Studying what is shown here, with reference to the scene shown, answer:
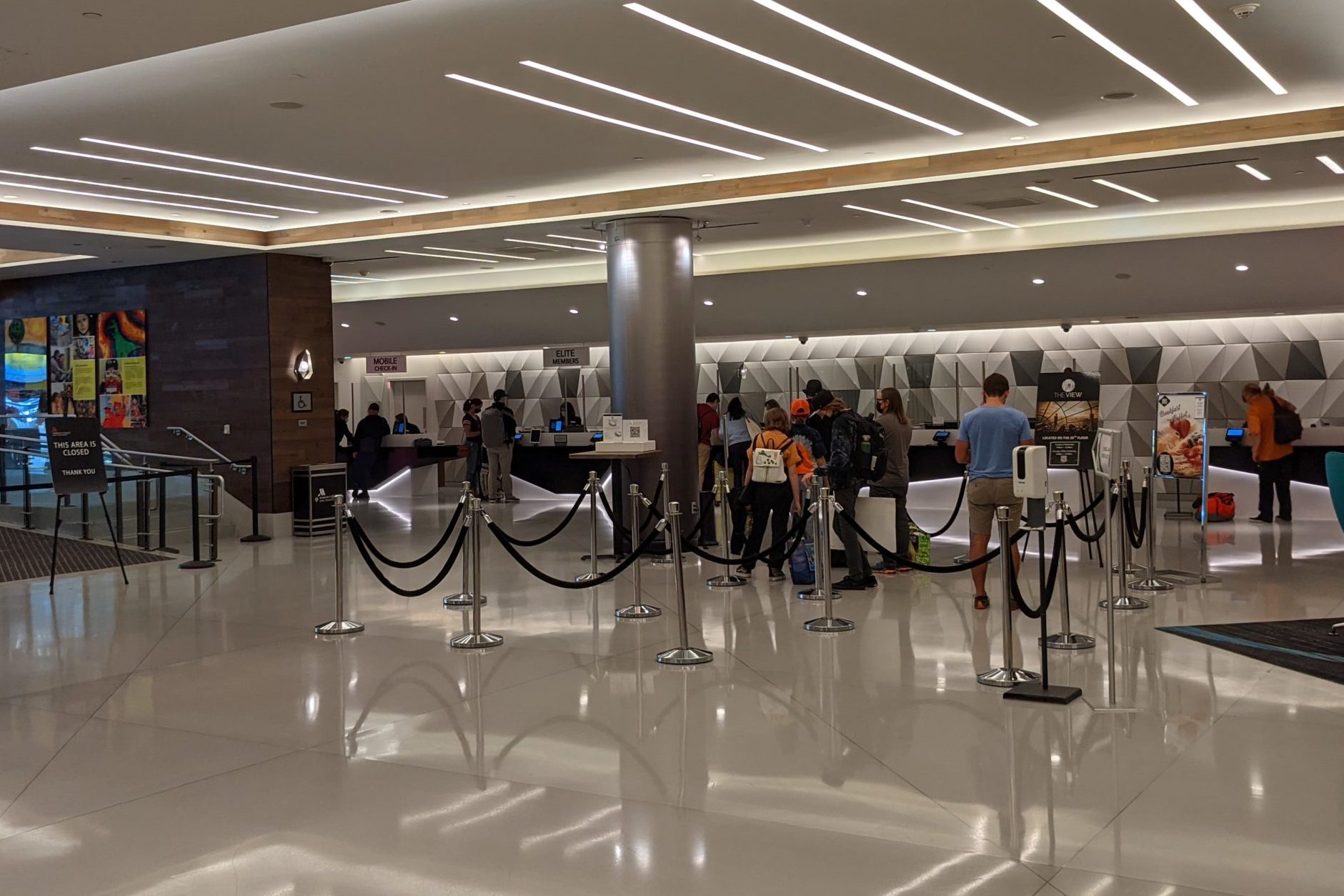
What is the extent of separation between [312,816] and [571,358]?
16274 millimetres

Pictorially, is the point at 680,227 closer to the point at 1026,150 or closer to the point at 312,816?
the point at 1026,150

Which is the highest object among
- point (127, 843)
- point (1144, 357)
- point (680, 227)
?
point (680, 227)

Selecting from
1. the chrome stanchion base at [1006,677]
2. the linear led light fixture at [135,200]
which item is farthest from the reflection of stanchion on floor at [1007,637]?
the linear led light fixture at [135,200]

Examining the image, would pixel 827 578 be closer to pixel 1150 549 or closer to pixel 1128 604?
pixel 1128 604

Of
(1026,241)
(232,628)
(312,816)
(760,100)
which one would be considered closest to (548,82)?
(760,100)

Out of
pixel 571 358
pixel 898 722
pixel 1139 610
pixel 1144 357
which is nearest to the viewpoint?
pixel 898 722

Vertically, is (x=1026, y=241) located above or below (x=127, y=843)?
A: above

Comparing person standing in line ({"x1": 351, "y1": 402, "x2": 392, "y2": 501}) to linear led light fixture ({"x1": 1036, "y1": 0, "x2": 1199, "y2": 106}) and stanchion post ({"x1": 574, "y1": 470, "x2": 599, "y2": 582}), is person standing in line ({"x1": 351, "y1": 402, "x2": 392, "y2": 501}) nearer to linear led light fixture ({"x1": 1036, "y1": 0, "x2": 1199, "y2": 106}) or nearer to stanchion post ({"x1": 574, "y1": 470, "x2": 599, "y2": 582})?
stanchion post ({"x1": 574, "y1": 470, "x2": 599, "y2": 582})

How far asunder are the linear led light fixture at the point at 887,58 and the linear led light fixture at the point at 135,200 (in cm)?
838

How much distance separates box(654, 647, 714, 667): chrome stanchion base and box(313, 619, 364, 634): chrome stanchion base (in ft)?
8.34

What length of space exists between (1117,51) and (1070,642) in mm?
3971

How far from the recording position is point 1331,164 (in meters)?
11.3

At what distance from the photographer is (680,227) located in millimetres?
13195

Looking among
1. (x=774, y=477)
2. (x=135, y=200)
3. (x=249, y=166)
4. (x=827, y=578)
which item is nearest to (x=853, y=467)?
(x=774, y=477)
